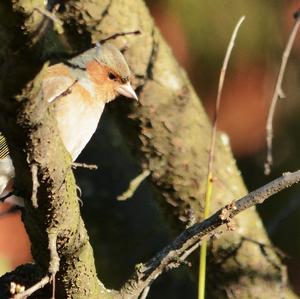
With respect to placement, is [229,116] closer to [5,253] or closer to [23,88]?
[5,253]

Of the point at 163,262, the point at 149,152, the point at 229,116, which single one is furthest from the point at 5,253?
the point at 163,262

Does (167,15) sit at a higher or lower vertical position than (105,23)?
lower

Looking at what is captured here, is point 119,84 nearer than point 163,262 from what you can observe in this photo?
No

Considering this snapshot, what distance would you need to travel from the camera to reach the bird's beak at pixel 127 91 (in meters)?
3.43

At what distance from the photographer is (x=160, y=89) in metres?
3.54

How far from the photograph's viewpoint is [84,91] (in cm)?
346

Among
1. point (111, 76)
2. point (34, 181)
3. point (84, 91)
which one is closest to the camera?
point (34, 181)

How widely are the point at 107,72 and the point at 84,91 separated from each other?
20cm

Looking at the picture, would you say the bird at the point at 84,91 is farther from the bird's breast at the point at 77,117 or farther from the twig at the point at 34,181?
the twig at the point at 34,181

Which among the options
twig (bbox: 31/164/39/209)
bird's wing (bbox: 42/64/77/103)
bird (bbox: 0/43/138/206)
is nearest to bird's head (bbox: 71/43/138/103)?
bird (bbox: 0/43/138/206)

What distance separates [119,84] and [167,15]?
150cm

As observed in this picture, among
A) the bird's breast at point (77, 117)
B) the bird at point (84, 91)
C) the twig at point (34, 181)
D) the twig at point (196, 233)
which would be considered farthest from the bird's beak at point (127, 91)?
the twig at point (34, 181)

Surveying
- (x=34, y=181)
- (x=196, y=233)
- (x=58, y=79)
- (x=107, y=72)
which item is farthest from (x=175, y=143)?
(x=34, y=181)

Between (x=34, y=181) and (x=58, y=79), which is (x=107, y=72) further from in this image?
(x=34, y=181)
